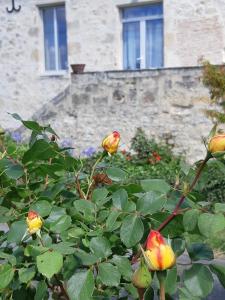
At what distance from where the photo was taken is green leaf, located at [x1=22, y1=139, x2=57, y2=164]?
5.13ft

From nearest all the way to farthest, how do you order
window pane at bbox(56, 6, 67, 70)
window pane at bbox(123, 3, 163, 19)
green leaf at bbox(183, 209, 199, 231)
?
green leaf at bbox(183, 209, 199, 231), window pane at bbox(123, 3, 163, 19), window pane at bbox(56, 6, 67, 70)

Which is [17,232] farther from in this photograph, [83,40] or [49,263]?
[83,40]

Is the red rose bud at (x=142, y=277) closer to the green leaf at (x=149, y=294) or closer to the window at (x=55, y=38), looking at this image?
the green leaf at (x=149, y=294)

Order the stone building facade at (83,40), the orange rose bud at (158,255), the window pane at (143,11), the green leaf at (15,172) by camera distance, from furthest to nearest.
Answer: the window pane at (143,11) < the stone building facade at (83,40) < the green leaf at (15,172) < the orange rose bud at (158,255)

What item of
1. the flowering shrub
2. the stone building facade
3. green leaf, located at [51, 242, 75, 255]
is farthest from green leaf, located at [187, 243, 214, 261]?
the stone building facade

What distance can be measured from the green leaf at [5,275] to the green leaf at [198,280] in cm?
46

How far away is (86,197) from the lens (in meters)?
1.73

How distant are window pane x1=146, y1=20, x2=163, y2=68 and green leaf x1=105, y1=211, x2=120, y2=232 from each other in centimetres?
1094

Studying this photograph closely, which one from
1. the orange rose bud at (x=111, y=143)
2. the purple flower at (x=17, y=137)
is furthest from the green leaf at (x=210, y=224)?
the purple flower at (x=17, y=137)

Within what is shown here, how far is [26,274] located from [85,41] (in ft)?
38.3

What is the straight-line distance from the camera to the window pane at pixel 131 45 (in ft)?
41.3

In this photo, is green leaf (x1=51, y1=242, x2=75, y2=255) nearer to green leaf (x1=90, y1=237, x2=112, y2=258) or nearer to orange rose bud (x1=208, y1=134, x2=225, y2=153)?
green leaf (x1=90, y1=237, x2=112, y2=258)

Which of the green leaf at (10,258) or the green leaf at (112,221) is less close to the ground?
the green leaf at (112,221)

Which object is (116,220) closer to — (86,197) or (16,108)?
(86,197)
